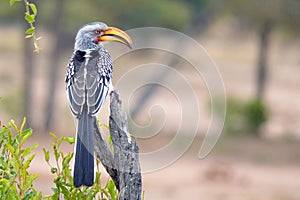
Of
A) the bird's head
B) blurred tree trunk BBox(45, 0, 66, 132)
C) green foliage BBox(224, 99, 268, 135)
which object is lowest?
the bird's head

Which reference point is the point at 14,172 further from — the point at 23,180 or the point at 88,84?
the point at 88,84

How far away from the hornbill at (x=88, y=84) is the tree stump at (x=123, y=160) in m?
0.13

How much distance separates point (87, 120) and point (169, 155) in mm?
1036

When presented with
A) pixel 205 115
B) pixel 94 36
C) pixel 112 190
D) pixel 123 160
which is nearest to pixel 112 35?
pixel 94 36

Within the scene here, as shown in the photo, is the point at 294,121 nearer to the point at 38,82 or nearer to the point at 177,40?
the point at 177,40

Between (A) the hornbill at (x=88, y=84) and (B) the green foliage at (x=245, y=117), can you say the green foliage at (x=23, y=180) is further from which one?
(B) the green foliage at (x=245, y=117)

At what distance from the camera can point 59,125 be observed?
893 inches

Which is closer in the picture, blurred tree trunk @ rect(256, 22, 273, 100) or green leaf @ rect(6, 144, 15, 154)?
green leaf @ rect(6, 144, 15, 154)

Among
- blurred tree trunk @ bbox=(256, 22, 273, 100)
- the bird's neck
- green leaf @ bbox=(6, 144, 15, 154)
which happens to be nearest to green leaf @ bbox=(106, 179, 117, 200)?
green leaf @ bbox=(6, 144, 15, 154)

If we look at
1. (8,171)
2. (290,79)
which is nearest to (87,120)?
(8,171)

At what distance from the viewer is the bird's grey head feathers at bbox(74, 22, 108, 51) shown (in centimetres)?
457

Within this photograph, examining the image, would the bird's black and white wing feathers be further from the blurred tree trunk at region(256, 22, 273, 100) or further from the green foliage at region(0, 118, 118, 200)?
the blurred tree trunk at region(256, 22, 273, 100)

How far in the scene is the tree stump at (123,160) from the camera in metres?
3.98

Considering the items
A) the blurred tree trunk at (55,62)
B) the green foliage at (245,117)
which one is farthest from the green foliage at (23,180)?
the green foliage at (245,117)
